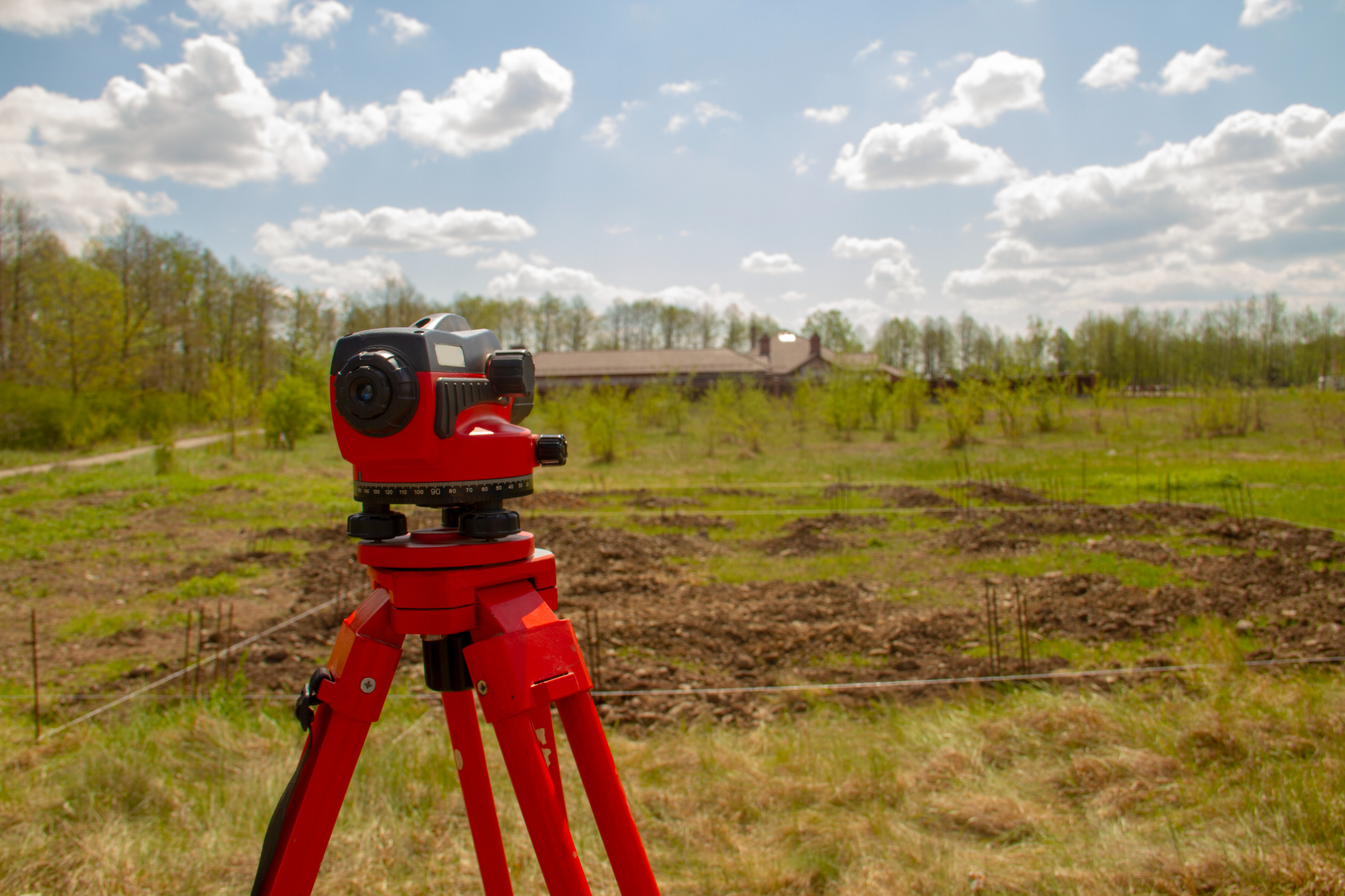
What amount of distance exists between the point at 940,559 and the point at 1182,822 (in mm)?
5122

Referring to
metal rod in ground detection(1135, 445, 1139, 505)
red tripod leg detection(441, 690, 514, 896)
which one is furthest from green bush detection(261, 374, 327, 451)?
red tripod leg detection(441, 690, 514, 896)

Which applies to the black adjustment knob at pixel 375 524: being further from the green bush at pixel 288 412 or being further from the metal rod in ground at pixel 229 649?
the green bush at pixel 288 412

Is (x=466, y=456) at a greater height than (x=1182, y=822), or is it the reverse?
(x=466, y=456)

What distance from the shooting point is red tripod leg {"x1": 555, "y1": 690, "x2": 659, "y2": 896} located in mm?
1152

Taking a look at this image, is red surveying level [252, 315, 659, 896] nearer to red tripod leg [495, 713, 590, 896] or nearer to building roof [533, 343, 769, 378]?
red tripod leg [495, 713, 590, 896]

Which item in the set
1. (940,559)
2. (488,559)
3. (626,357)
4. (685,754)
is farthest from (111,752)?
(626,357)

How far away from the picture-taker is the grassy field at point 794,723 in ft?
7.50

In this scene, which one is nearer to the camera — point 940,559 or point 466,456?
point 466,456

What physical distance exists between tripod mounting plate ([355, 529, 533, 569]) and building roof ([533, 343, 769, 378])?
145 ft

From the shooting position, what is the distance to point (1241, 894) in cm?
200

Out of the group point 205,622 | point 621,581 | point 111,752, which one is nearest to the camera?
point 111,752

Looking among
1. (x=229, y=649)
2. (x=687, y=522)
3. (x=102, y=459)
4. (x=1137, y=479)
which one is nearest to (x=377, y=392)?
(x=229, y=649)

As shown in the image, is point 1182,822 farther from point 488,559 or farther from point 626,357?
point 626,357

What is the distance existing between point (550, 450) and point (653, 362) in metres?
52.2
